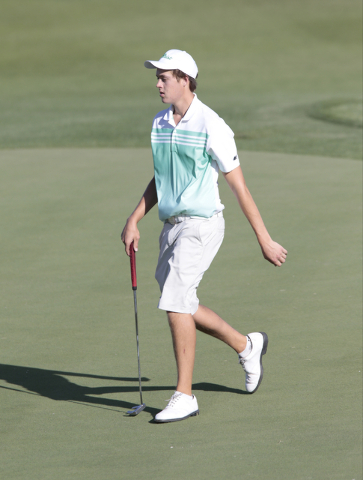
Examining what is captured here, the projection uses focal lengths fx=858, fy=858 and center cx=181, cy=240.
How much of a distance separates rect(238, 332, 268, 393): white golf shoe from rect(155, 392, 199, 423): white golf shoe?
18.6 inches

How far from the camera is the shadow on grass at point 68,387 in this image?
5.13 meters

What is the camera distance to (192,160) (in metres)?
4.88

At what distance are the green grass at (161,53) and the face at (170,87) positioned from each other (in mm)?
9614

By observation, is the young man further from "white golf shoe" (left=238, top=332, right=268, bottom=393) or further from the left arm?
"white golf shoe" (left=238, top=332, right=268, bottom=393)

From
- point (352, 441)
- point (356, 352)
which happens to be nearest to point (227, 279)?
point (356, 352)

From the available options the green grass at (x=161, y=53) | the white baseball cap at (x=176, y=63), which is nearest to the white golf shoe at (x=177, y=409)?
the white baseball cap at (x=176, y=63)

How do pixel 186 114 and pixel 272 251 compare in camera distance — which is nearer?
pixel 272 251

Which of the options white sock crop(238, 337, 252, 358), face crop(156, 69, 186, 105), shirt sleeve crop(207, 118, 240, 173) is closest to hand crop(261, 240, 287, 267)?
shirt sleeve crop(207, 118, 240, 173)

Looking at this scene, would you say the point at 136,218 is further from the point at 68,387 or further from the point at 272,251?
the point at 68,387

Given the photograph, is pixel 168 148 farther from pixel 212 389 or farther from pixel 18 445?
pixel 18 445

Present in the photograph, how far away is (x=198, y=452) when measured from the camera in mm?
4293

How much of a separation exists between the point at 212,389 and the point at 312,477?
4.75 feet

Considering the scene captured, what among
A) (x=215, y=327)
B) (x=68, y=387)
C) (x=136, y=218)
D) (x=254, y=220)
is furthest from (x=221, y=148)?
(x=68, y=387)

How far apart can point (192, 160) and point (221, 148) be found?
18cm
